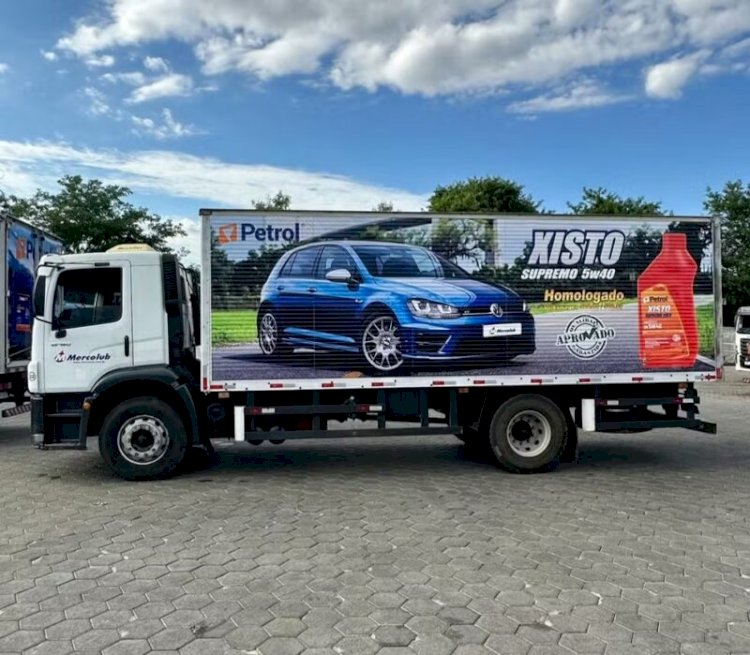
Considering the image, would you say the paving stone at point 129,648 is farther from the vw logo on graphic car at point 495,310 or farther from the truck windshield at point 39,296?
the vw logo on graphic car at point 495,310

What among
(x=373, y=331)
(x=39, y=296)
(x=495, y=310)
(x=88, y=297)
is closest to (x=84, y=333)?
(x=88, y=297)

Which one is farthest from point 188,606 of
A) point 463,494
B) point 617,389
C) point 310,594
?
point 617,389

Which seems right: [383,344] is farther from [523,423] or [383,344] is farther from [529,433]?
[529,433]

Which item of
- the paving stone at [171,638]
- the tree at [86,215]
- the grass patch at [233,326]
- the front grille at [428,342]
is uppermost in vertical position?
the tree at [86,215]

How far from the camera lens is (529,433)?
8086 millimetres

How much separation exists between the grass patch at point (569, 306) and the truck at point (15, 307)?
7177mm

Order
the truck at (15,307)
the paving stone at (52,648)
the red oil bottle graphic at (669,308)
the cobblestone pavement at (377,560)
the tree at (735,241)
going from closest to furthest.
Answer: the paving stone at (52,648)
the cobblestone pavement at (377,560)
the red oil bottle graphic at (669,308)
the truck at (15,307)
the tree at (735,241)

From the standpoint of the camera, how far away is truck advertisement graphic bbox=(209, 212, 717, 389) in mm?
7516

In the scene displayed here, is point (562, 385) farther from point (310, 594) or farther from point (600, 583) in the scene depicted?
point (310, 594)

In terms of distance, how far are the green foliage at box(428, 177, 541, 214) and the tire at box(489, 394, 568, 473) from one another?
2803cm

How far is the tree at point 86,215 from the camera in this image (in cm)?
2819

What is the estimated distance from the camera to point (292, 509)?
642 cm

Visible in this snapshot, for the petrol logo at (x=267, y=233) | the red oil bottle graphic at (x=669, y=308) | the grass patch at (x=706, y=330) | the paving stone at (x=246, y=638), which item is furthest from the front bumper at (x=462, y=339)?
the paving stone at (x=246, y=638)

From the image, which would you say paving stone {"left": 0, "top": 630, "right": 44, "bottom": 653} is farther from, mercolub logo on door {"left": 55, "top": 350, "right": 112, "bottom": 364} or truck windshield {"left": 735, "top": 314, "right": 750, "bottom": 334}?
truck windshield {"left": 735, "top": 314, "right": 750, "bottom": 334}
